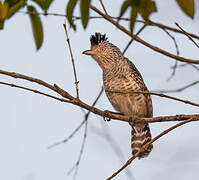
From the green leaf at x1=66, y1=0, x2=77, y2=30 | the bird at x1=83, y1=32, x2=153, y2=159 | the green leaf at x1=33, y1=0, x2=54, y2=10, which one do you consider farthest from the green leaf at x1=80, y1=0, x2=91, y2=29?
the bird at x1=83, y1=32, x2=153, y2=159

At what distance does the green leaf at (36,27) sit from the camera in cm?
229

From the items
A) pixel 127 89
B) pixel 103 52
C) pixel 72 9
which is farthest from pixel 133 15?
pixel 103 52

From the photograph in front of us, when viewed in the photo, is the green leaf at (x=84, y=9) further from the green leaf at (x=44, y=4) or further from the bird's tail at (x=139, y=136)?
the bird's tail at (x=139, y=136)

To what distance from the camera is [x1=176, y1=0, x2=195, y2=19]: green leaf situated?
1.75 meters

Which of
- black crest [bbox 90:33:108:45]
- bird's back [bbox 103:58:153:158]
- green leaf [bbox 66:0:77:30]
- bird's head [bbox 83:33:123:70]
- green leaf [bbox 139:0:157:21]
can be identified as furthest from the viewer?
black crest [bbox 90:33:108:45]

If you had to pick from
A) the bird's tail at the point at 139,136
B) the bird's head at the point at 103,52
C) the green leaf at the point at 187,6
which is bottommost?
the bird's tail at the point at 139,136

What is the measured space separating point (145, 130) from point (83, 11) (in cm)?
478

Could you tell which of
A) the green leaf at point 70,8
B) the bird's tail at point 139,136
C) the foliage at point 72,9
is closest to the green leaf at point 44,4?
the foliage at point 72,9

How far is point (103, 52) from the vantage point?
6.52m

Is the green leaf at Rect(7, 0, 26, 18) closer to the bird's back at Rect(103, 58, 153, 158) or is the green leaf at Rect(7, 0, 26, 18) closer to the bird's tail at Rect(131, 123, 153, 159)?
the bird's back at Rect(103, 58, 153, 158)

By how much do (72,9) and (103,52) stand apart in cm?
444

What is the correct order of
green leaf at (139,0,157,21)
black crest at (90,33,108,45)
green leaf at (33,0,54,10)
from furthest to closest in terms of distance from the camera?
black crest at (90,33,108,45) → green leaf at (33,0,54,10) → green leaf at (139,0,157,21)

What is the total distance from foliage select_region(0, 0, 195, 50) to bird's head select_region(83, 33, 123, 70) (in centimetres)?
397

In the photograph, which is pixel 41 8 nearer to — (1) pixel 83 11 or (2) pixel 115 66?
(1) pixel 83 11
